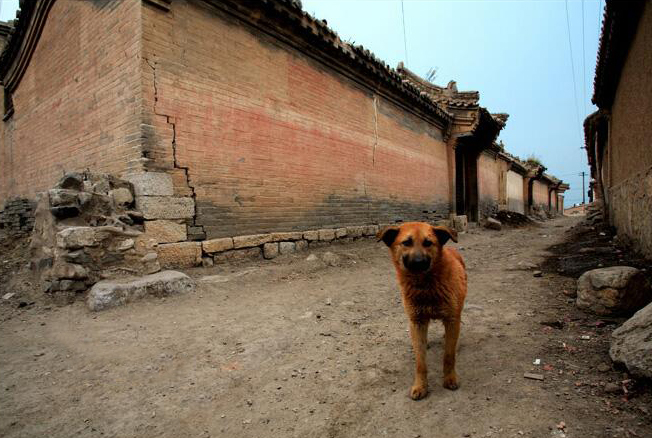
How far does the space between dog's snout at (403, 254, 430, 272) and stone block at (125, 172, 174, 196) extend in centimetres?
464

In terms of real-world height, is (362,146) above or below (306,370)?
above

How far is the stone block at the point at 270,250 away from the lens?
6.98 meters

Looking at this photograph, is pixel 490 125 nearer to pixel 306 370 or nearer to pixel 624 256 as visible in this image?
pixel 624 256

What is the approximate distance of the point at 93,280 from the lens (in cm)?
483

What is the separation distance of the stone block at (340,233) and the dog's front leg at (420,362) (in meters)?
6.38

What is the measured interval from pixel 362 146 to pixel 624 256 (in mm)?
6299

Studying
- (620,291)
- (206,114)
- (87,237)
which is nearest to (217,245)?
(87,237)

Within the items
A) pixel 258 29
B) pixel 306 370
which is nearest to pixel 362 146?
pixel 258 29

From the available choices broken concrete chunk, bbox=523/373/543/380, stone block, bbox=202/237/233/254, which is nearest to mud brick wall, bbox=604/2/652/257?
broken concrete chunk, bbox=523/373/543/380

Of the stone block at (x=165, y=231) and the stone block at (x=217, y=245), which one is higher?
the stone block at (x=165, y=231)

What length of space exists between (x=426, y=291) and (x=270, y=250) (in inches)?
198

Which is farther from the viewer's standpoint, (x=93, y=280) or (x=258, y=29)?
(x=258, y=29)

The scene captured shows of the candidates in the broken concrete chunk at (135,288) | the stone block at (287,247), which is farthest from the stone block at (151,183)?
the stone block at (287,247)

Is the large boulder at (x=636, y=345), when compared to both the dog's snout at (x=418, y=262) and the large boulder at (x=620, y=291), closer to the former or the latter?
the large boulder at (x=620, y=291)
